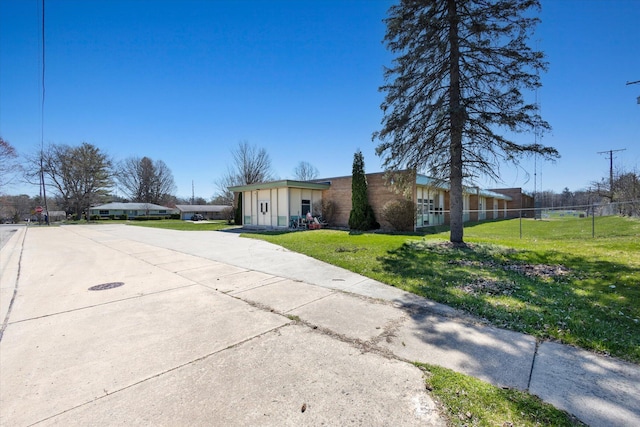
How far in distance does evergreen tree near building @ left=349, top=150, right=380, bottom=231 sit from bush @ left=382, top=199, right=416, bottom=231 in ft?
4.82

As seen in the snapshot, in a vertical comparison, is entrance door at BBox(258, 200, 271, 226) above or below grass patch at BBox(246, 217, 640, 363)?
above

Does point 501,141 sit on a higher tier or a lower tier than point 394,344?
higher

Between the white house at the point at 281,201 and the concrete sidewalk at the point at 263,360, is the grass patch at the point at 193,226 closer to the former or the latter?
the white house at the point at 281,201

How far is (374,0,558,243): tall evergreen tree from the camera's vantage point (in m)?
9.03

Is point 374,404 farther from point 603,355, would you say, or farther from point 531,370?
point 603,355

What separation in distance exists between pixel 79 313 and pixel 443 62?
39.1 feet

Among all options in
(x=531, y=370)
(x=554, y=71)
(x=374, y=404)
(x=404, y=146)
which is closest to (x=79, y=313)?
(x=374, y=404)

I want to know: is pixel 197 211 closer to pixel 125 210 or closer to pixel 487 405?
pixel 125 210

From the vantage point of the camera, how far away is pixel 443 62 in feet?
31.9

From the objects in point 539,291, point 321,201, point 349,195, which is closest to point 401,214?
point 349,195

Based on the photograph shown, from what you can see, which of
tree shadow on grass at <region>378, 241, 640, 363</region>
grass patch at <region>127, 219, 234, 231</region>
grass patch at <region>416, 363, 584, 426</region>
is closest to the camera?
grass patch at <region>416, 363, 584, 426</region>

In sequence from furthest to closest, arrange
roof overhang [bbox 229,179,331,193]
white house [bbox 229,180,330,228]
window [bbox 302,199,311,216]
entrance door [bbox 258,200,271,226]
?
entrance door [bbox 258,200,271,226]
window [bbox 302,199,311,216]
white house [bbox 229,180,330,228]
roof overhang [bbox 229,179,331,193]

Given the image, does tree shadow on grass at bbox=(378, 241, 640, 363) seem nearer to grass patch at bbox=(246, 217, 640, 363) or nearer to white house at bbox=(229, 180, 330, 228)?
grass patch at bbox=(246, 217, 640, 363)

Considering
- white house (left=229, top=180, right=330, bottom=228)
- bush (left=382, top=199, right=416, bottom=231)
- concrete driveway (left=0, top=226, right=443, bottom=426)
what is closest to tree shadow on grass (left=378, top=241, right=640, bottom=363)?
concrete driveway (left=0, top=226, right=443, bottom=426)
